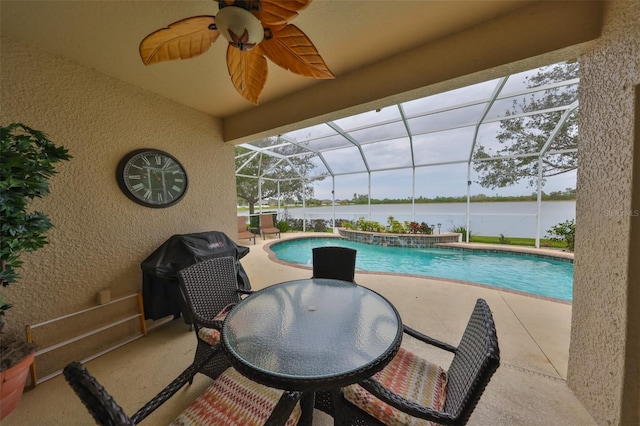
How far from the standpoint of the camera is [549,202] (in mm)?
5645

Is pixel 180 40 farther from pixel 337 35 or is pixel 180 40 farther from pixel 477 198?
pixel 477 198

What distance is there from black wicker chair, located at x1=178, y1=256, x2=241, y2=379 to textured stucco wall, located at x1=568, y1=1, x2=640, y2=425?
7.80 feet

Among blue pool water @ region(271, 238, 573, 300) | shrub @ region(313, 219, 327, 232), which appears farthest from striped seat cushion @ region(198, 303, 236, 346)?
shrub @ region(313, 219, 327, 232)

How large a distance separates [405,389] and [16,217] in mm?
2425

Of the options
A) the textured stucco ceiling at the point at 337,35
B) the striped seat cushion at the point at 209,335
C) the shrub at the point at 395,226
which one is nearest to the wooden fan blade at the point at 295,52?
the textured stucco ceiling at the point at 337,35

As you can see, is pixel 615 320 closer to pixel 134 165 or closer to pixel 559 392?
pixel 559 392

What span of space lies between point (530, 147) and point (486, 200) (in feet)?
5.73

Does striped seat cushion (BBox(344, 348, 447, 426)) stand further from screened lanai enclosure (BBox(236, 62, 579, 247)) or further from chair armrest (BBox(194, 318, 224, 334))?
screened lanai enclosure (BBox(236, 62, 579, 247))

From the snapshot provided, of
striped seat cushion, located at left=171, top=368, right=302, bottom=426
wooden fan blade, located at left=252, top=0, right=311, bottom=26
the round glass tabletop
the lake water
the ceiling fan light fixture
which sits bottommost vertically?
striped seat cushion, located at left=171, top=368, right=302, bottom=426

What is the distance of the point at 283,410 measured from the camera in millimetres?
888

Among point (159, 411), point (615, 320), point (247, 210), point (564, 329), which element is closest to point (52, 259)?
point (159, 411)

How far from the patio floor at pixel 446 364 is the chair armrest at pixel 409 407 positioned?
0.70 m

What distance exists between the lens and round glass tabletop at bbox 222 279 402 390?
923 mm

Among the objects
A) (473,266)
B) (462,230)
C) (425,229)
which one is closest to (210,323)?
(473,266)
